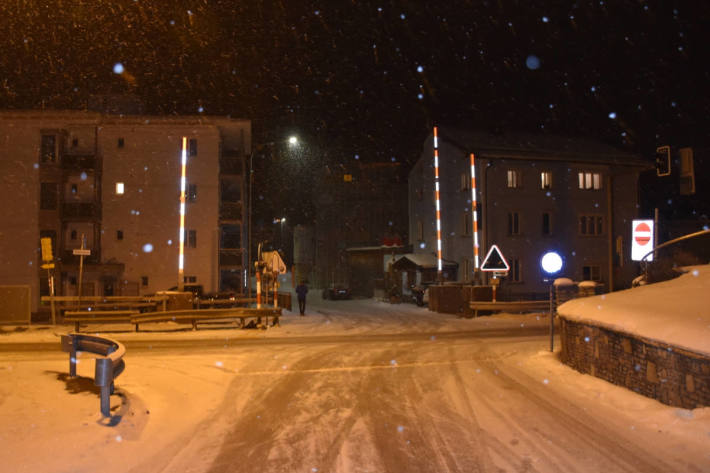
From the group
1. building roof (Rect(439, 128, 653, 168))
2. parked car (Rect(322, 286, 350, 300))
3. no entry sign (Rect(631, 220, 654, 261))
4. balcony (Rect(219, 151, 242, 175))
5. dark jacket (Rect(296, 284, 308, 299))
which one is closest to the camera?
no entry sign (Rect(631, 220, 654, 261))

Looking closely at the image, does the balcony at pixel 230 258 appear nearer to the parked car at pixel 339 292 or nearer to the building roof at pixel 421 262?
the parked car at pixel 339 292

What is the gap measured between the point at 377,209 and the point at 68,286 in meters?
25.5

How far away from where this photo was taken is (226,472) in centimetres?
566

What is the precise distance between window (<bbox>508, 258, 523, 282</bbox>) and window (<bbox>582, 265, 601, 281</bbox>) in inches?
204

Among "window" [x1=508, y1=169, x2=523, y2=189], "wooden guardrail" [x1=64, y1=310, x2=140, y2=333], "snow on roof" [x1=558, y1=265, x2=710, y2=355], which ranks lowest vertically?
"wooden guardrail" [x1=64, y1=310, x2=140, y2=333]

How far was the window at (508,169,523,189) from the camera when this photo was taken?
35.0 metres

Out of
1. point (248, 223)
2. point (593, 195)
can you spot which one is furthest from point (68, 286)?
point (593, 195)

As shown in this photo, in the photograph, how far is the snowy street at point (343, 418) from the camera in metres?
5.96

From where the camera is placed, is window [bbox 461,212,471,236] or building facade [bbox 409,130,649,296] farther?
window [bbox 461,212,471,236]

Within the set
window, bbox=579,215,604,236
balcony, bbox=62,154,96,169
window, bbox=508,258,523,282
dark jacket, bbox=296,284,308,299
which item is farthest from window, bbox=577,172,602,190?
balcony, bbox=62,154,96,169

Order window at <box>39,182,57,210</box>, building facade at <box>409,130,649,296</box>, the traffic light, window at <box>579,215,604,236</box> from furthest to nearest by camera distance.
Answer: window at <box>579,215,604,236</box>, window at <box>39,182,57,210</box>, building facade at <box>409,130,649,296</box>, the traffic light

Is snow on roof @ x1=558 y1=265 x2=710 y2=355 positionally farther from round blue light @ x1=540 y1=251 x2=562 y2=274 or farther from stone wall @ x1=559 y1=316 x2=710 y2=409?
round blue light @ x1=540 y1=251 x2=562 y2=274

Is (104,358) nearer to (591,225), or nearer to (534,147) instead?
(534,147)

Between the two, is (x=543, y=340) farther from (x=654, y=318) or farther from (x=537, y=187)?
(x=537, y=187)
